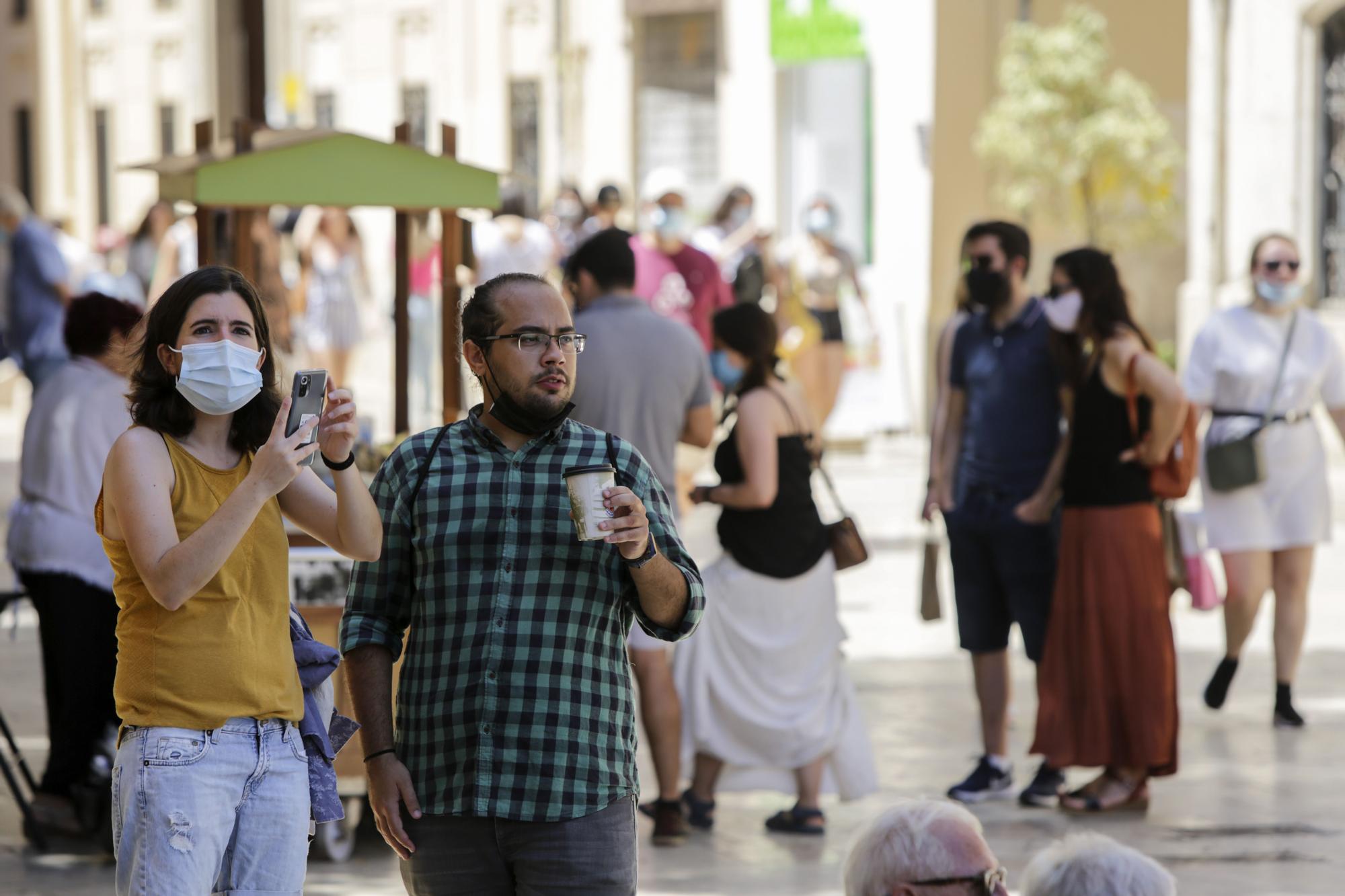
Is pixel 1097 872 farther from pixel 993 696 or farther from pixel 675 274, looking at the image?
pixel 675 274

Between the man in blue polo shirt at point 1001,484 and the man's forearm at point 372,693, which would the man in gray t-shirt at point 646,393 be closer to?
the man in blue polo shirt at point 1001,484

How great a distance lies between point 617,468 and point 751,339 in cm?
314

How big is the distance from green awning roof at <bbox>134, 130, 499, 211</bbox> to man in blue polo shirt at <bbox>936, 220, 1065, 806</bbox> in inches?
68.0

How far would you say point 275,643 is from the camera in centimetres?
384

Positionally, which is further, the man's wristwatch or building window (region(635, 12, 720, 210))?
building window (region(635, 12, 720, 210))

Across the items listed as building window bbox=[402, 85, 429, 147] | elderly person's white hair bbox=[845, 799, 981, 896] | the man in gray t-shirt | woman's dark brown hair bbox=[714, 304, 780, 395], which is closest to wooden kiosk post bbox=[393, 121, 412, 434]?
the man in gray t-shirt

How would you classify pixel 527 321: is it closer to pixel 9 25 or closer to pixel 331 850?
pixel 331 850

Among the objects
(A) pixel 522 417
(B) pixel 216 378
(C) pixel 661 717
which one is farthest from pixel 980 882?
(C) pixel 661 717

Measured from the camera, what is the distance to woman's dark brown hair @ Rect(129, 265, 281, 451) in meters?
3.84

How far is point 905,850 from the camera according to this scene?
3.30m

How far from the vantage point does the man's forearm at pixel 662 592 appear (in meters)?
3.54

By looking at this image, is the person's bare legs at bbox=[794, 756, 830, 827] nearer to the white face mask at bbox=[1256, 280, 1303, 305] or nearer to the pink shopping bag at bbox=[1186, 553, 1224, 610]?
the pink shopping bag at bbox=[1186, 553, 1224, 610]

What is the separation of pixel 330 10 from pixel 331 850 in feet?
118

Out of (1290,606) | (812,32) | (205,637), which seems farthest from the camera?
(812,32)
